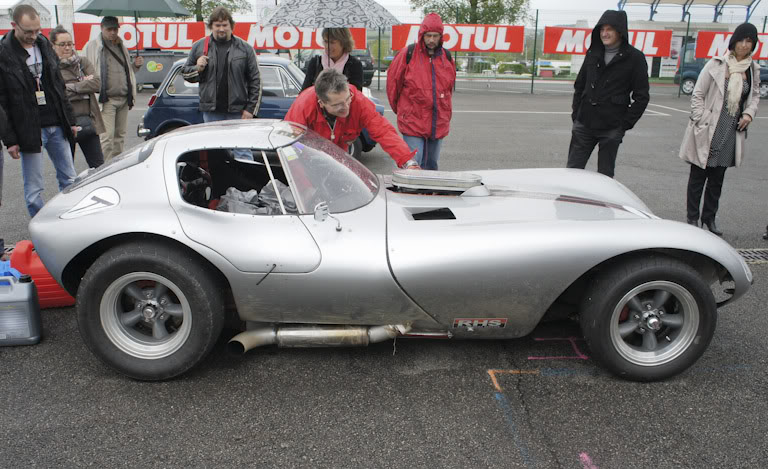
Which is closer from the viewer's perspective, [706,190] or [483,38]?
[706,190]

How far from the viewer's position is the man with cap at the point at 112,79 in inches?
242

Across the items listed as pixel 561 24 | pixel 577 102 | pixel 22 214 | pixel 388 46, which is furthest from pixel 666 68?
pixel 22 214

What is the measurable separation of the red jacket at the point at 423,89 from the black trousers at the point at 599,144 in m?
1.18

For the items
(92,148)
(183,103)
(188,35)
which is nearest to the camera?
(92,148)

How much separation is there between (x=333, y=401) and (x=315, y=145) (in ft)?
4.60

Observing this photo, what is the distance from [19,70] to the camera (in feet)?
14.3

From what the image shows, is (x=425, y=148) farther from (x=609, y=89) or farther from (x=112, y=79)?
(x=112, y=79)

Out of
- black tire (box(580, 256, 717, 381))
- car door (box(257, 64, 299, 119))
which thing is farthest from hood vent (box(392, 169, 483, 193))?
car door (box(257, 64, 299, 119))

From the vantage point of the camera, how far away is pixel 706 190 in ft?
17.4

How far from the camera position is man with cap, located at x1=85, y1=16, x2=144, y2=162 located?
6141 millimetres

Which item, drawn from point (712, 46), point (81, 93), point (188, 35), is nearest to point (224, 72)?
point (81, 93)

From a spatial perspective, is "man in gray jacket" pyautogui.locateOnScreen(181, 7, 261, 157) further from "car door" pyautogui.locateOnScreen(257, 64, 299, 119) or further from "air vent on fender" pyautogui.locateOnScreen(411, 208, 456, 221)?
"air vent on fender" pyautogui.locateOnScreen(411, 208, 456, 221)

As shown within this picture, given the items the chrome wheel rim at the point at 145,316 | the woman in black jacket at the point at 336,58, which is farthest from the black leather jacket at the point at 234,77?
the chrome wheel rim at the point at 145,316

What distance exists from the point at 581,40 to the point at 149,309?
18.0m
